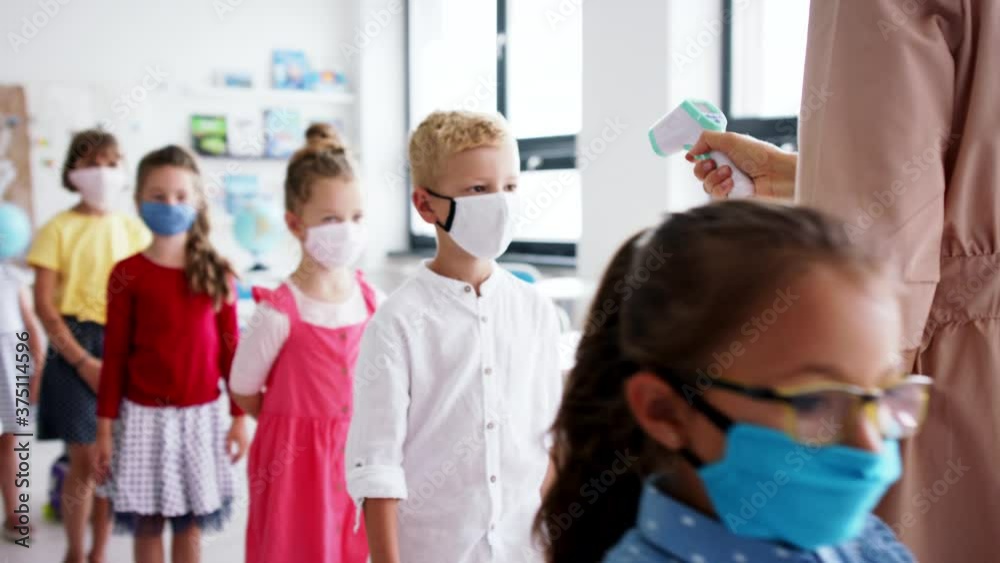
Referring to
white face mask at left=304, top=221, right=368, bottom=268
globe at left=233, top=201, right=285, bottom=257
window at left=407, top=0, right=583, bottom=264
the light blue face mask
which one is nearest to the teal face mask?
the light blue face mask

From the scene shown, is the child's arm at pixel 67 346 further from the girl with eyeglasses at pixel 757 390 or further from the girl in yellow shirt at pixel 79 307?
the girl with eyeglasses at pixel 757 390

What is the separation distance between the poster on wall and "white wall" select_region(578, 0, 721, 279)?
328cm

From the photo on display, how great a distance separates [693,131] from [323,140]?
4.60ft

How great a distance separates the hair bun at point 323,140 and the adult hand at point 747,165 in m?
1.31

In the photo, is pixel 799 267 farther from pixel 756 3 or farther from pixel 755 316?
pixel 756 3

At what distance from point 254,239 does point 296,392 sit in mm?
2987

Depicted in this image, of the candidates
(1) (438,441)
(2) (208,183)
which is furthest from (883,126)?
(2) (208,183)

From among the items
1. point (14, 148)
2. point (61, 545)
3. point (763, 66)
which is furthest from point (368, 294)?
point (14, 148)

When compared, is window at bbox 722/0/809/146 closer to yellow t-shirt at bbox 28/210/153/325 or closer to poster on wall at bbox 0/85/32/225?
yellow t-shirt at bbox 28/210/153/325

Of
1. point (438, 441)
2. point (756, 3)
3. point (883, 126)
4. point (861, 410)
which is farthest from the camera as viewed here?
point (756, 3)

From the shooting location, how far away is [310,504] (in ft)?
6.67

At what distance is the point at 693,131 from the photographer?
1347 mm

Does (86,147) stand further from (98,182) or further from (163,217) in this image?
(163,217)

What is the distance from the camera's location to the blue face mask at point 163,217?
7.95ft
